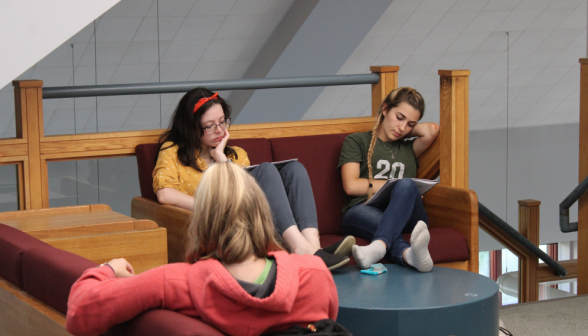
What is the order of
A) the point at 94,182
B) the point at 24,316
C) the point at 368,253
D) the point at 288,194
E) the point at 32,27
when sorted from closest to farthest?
the point at 24,316 → the point at 32,27 → the point at 368,253 → the point at 288,194 → the point at 94,182

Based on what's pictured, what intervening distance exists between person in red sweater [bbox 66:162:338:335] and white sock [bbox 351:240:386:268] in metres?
0.90

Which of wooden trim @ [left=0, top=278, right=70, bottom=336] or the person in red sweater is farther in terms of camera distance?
wooden trim @ [left=0, top=278, right=70, bottom=336]

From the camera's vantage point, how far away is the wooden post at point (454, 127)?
2953 millimetres

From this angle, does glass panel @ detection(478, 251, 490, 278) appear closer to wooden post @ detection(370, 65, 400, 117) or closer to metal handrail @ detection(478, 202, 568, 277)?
metal handrail @ detection(478, 202, 568, 277)

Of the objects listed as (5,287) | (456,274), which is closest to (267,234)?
(5,287)

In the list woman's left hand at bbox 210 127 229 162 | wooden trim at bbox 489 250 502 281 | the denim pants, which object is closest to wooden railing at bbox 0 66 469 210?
woman's left hand at bbox 210 127 229 162

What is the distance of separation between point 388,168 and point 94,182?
212 cm

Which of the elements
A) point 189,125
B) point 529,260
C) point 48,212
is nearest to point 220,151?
point 189,125

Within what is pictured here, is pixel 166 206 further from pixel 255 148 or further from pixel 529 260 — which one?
pixel 529 260

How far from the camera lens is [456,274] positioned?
222cm

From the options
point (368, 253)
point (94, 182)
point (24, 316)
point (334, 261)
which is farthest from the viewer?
point (94, 182)

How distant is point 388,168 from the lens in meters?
2.95

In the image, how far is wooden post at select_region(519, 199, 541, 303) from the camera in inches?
149

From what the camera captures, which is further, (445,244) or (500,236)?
(500,236)
